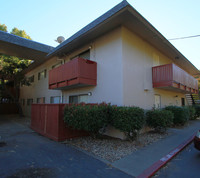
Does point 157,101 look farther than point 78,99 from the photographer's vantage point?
Yes

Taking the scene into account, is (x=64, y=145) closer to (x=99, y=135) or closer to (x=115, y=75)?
(x=99, y=135)

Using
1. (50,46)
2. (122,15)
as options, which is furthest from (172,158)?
(50,46)

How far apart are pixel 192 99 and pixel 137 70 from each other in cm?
1358

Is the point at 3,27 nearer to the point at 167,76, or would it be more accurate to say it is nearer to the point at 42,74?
the point at 42,74

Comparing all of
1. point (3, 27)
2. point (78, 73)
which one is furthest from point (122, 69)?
point (3, 27)

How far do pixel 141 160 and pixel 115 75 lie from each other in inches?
164

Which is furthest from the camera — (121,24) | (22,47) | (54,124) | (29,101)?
(29,101)

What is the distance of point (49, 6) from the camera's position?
8.67 metres

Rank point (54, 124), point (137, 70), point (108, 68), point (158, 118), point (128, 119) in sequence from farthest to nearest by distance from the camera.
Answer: point (137, 70)
point (108, 68)
point (158, 118)
point (54, 124)
point (128, 119)

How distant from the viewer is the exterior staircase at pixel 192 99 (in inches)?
636

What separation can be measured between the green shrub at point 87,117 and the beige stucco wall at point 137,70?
158 centimetres

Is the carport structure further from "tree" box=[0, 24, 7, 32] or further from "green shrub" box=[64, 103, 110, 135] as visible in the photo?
"tree" box=[0, 24, 7, 32]

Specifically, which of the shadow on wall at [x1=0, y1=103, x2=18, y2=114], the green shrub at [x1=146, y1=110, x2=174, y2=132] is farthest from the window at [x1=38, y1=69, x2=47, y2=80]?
the green shrub at [x1=146, y1=110, x2=174, y2=132]

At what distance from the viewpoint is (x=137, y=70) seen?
7.73 m
